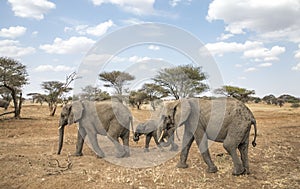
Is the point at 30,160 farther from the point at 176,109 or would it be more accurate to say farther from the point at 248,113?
the point at 248,113

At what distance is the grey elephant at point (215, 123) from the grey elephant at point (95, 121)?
2.11 m

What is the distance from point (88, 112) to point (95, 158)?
165cm

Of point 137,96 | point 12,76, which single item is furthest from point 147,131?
Result: point 137,96

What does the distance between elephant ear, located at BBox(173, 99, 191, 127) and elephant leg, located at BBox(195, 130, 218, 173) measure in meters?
0.51

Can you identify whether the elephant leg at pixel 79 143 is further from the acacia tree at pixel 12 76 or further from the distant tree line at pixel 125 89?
the acacia tree at pixel 12 76

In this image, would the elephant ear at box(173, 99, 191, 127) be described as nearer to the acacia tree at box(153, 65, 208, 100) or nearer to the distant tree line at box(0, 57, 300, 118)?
the distant tree line at box(0, 57, 300, 118)

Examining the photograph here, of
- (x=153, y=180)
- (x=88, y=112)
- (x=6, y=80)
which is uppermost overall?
A: (x=6, y=80)

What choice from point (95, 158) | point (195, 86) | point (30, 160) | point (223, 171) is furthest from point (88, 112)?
point (195, 86)

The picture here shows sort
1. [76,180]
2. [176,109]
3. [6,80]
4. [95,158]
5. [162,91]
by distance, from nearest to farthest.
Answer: [76,180], [176,109], [95,158], [6,80], [162,91]

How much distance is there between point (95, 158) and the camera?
31.5ft

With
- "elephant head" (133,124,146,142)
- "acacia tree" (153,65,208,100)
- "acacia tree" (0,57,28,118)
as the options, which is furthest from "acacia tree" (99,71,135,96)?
"elephant head" (133,124,146,142)

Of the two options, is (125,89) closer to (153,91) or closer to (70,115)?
(153,91)

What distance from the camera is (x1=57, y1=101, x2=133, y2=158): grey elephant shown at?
10.1 metres

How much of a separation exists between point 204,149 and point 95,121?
409cm
